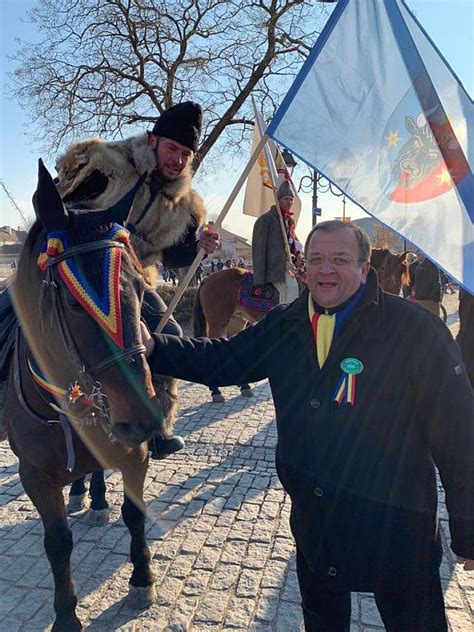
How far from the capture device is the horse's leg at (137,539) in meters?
3.12

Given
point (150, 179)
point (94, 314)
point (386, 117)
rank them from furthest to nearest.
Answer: point (150, 179), point (386, 117), point (94, 314)

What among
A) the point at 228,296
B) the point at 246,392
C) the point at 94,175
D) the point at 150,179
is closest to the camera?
the point at 94,175

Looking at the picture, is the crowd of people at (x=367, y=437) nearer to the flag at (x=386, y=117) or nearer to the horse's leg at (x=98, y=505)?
the flag at (x=386, y=117)

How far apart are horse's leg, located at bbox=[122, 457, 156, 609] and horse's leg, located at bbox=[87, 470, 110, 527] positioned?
96cm

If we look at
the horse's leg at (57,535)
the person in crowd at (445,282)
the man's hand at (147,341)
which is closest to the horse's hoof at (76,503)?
the horse's leg at (57,535)

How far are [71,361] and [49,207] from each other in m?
0.67

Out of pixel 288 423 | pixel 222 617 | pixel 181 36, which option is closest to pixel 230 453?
pixel 222 617

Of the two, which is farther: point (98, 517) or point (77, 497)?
point (77, 497)

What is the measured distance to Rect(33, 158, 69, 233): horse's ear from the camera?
6.82 ft

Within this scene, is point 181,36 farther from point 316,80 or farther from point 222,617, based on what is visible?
point 222,617

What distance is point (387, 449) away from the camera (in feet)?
6.37

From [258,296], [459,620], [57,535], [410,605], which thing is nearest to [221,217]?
[57,535]

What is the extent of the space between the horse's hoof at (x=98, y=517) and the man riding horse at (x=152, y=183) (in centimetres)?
145

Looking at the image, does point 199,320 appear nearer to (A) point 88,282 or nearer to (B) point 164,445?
(B) point 164,445
